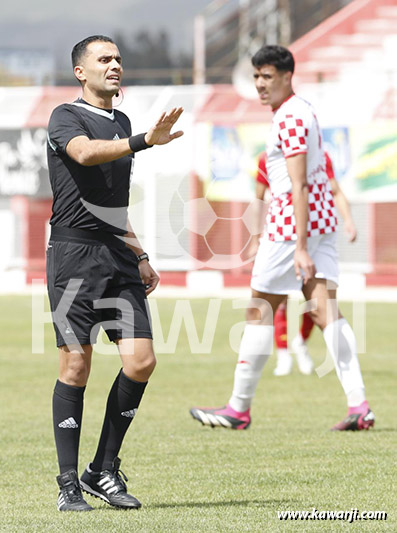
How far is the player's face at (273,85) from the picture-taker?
6.58 meters

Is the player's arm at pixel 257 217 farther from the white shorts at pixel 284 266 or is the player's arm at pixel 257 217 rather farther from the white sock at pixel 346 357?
the white sock at pixel 346 357

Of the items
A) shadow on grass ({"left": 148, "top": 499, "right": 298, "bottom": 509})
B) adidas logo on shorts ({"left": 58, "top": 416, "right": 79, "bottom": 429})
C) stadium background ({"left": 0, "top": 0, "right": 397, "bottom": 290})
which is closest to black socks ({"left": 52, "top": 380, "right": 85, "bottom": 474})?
adidas logo on shorts ({"left": 58, "top": 416, "right": 79, "bottom": 429})

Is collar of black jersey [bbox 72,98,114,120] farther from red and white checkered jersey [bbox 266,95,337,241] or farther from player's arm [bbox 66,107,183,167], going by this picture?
red and white checkered jersey [bbox 266,95,337,241]

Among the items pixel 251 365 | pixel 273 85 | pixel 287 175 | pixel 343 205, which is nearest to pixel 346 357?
pixel 251 365

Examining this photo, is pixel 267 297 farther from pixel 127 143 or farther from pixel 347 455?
pixel 127 143

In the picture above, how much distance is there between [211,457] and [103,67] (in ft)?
7.07

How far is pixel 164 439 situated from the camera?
634 centimetres

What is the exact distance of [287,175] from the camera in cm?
649

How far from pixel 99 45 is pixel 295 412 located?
3556 millimetres

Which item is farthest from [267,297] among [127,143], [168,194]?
[168,194]

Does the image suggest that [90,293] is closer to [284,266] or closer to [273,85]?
[284,266]

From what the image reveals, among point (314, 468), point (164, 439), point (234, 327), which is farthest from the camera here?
point (234, 327)

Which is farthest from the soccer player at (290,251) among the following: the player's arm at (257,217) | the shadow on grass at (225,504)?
the shadow on grass at (225,504)

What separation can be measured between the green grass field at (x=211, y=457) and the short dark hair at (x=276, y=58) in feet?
7.02
